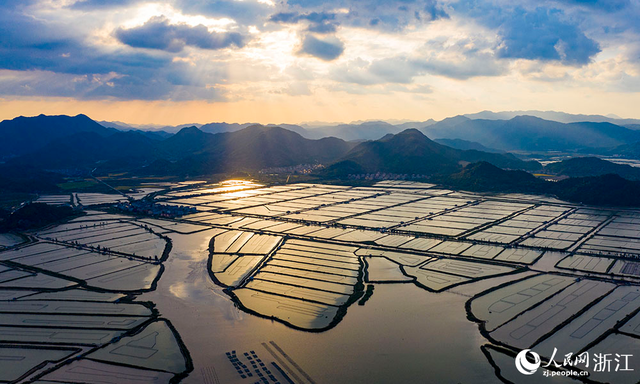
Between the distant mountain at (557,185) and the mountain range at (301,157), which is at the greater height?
the mountain range at (301,157)

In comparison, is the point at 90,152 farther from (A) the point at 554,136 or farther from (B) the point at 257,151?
(A) the point at 554,136

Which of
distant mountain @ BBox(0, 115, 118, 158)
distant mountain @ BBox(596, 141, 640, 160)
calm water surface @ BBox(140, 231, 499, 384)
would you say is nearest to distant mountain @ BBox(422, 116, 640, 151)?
distant mountain @ BBox(596, 141, 640, 160)

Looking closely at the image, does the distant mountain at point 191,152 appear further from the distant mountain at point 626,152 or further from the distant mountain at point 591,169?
the distant mountain at point 626,152

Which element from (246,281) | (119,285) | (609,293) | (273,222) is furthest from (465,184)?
(119,285)

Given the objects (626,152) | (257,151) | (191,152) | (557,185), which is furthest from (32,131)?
(626,152)

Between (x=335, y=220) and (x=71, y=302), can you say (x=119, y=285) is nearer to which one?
(x=71, y=302)

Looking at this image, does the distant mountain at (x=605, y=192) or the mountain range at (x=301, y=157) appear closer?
the distant mountain at (x=605, y=192)

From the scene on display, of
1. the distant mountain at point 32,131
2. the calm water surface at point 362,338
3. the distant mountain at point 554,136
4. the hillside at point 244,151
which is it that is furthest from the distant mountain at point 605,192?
the distant mountain at point 32,131
